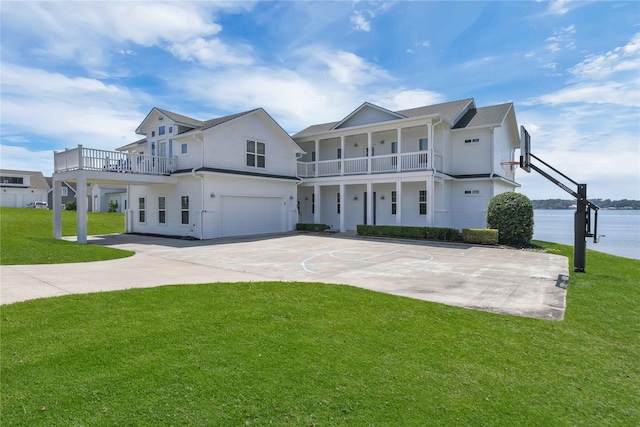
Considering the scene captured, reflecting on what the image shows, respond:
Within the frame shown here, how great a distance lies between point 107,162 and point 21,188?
4729 cm

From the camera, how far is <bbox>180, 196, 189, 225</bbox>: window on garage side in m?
19.5

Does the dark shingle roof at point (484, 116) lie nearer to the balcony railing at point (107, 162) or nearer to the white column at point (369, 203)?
the white column at point (369, 203)

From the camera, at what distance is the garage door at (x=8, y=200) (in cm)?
4828

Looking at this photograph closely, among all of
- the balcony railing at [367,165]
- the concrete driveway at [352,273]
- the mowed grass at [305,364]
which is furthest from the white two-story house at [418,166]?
the mowed grass at [305,364]

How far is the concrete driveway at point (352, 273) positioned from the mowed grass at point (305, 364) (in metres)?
1.11

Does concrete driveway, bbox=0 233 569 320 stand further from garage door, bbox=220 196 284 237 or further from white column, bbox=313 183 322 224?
white column, bbox=313 183 322 224

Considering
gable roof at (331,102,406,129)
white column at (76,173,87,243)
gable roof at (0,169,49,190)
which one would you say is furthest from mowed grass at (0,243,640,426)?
gable roof at (0,169,49,190)

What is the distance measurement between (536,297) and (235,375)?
20.5 feet

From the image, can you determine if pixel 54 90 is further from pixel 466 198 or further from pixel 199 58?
pixel 466 198

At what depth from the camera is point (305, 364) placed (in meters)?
3.76

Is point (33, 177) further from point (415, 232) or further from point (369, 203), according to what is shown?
point (415, 232)

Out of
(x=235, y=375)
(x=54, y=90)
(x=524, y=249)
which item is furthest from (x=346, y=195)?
(x=235, y=375)

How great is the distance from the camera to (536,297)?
7027 mm

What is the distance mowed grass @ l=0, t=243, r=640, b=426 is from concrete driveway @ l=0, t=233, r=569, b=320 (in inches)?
43.5
